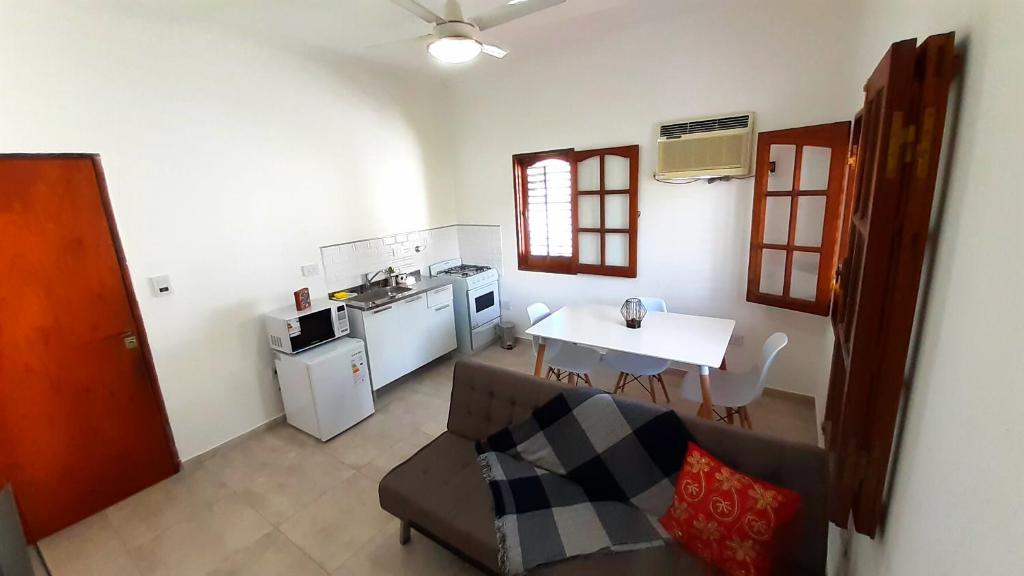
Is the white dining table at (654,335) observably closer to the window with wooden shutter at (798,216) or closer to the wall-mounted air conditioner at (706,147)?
the window with wooden shutter at (798,216)

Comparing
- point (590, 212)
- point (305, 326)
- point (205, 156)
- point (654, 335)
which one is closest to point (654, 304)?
point (654, 335)

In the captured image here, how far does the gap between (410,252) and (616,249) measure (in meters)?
2.14

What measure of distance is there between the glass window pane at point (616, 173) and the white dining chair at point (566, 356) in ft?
4.51

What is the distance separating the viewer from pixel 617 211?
392 cm

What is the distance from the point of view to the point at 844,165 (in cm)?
272

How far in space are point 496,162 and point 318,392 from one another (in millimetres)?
2855

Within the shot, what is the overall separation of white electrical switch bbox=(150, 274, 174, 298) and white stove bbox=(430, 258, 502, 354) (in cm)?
235

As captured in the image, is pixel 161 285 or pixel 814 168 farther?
pixel 814 168

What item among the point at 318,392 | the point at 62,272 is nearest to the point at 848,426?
the point at 318,392

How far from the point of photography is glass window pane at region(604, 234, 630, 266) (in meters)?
3.94

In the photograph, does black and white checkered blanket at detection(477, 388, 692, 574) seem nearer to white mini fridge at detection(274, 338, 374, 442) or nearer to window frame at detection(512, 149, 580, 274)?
white mini fridge at detection(274, 338, 374, 442)

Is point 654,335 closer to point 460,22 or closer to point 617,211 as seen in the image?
point 617,211

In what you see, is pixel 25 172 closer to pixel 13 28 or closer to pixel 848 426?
pixel 13 28

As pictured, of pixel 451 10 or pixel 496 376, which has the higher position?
pixel 451 10
